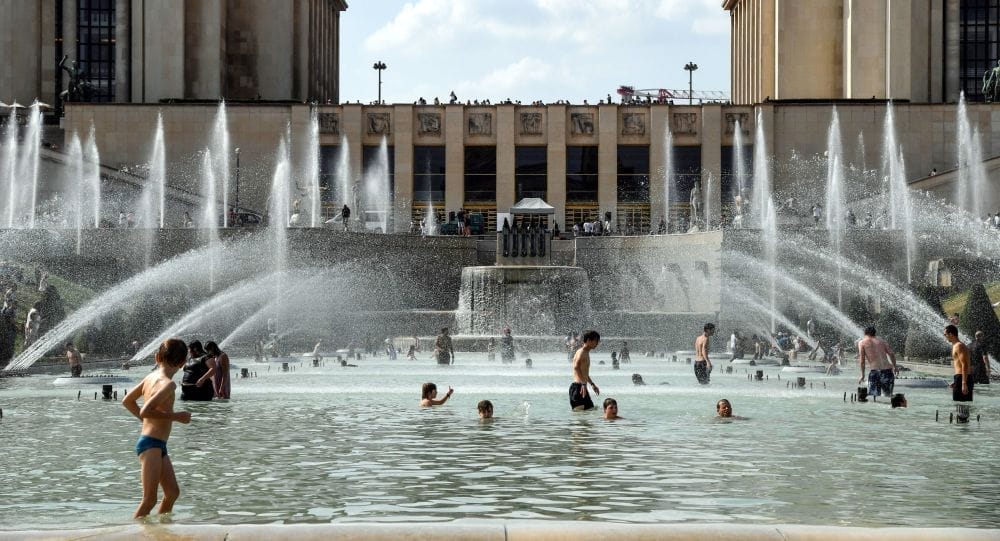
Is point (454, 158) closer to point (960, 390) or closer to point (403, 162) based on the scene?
point (403, 162)

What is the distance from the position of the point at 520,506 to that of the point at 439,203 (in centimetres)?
6330

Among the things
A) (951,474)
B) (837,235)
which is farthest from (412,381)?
(837,235)

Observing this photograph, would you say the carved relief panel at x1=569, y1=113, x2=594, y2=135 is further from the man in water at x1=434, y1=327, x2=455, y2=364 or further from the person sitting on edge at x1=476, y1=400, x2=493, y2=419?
the person sitting on edge at x1=476, y1=400, x2=493, y2=419

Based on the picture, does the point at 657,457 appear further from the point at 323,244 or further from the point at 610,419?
the point at 323,244

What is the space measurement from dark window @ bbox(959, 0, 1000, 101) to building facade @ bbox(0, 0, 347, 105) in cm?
4215

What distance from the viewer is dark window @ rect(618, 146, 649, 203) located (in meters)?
74.0

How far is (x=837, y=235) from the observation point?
47.9 meters

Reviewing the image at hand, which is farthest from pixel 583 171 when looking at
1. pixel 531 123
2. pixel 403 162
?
pixel 403 162

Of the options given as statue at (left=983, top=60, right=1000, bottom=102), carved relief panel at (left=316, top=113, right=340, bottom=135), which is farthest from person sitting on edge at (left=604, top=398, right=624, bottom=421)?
statue at (left=983, top=60, right=1000, bottom=102)

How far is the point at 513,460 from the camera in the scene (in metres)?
15.0

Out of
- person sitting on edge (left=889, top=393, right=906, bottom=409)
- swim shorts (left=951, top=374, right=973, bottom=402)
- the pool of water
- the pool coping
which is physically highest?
swim shorts (left=951, top=374, right=973, bottom=402)

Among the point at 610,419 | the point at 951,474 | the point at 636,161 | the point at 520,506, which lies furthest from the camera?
the point at 636,161

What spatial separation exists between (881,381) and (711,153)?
170 feet

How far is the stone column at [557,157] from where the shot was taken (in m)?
73.9
